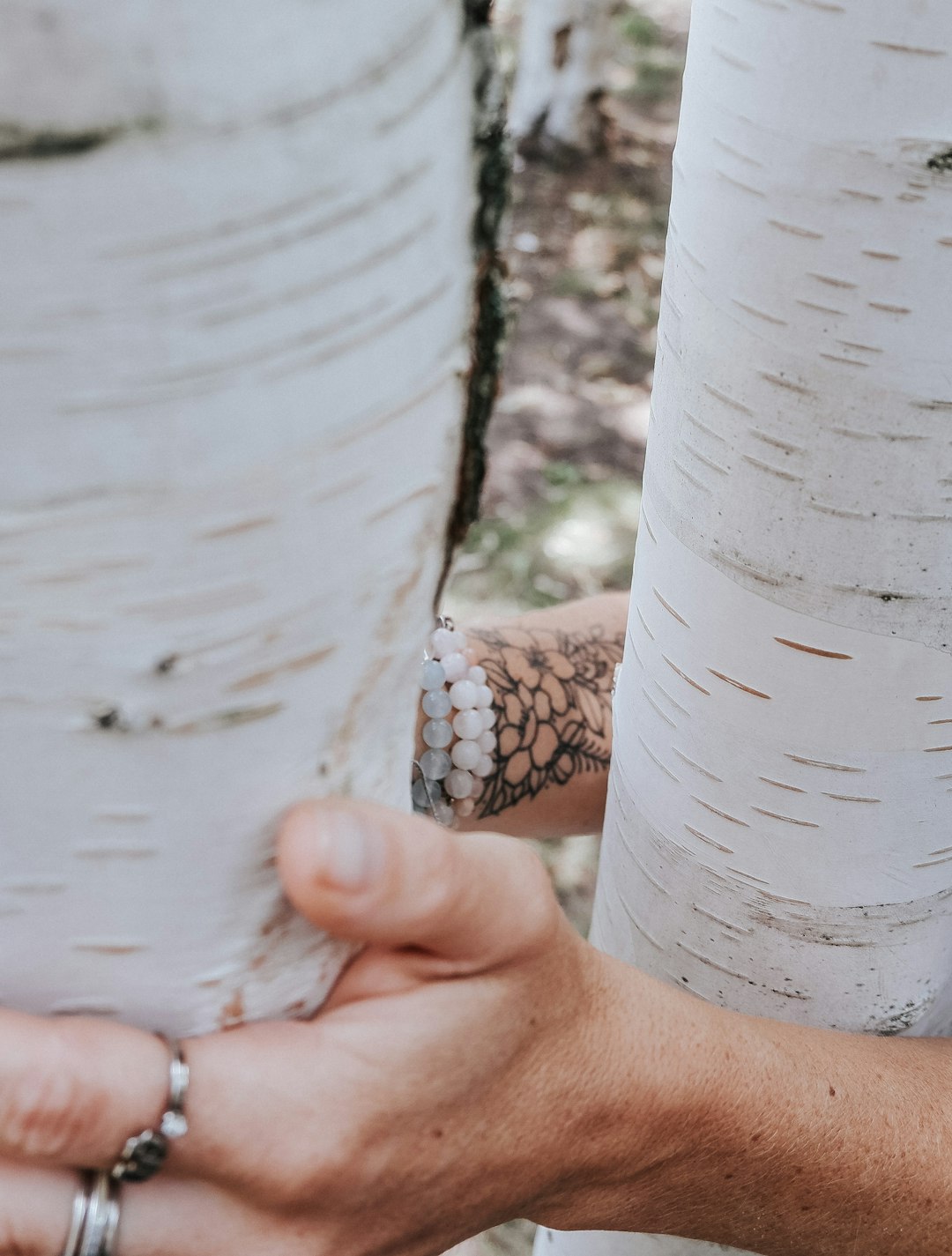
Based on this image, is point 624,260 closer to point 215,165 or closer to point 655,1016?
point 655,1016

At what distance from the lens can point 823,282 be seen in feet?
2.33

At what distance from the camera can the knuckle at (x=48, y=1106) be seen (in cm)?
58

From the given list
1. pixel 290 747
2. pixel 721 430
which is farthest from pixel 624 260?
pixel 290 747

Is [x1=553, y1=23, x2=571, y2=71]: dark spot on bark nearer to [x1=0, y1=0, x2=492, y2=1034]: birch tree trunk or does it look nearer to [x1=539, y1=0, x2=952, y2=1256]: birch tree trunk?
[x1=539, y1=0, x2=952, y2=1256]: birch tree trunk

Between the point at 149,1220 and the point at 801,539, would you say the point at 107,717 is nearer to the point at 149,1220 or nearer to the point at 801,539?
the point at 149,1220

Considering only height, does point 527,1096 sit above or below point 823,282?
below

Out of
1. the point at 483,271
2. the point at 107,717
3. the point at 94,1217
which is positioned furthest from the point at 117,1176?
the point at 483,271

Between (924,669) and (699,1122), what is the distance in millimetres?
402

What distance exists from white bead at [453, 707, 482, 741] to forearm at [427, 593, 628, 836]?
7cm

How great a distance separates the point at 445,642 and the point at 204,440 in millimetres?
967

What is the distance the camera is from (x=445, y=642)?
1414 millimetres

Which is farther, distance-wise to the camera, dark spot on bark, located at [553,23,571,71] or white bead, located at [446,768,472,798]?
dark spot on bark, located at [553,23,571,71]

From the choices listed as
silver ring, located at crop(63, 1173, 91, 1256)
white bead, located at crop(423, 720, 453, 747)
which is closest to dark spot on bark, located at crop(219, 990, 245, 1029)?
silver ring, located at crop(63, 1173, 91, 1256)

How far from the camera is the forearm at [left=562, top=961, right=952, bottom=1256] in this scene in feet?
2.89
